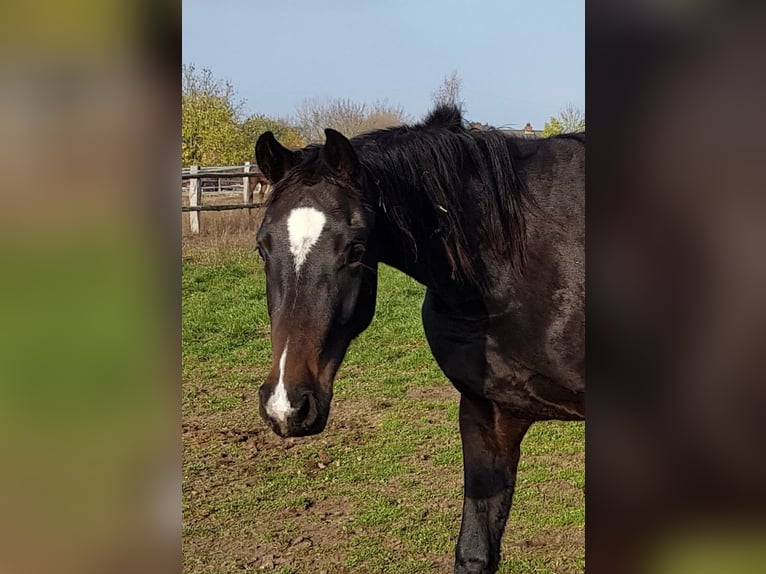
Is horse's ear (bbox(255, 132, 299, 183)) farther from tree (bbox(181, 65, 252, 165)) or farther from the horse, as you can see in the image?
tree (bbox(181, 65, 252, 165))

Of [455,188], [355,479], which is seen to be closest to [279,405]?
[455,188]

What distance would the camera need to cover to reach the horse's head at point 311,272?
5.11 feet

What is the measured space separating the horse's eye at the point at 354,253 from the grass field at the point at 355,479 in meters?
1.79

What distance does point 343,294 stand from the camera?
1722 mm

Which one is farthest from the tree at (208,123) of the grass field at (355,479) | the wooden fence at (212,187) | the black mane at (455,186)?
the black mane at (455,186)

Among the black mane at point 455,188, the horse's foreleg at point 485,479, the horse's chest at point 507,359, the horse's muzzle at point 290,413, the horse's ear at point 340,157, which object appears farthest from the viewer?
the horse's foreleg at point 485,479

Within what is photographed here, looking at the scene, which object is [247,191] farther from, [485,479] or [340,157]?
[340,157]

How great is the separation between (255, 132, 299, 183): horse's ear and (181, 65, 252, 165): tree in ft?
21.2

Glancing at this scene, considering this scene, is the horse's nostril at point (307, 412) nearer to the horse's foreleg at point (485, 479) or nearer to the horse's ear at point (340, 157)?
the horse's ear at point (340, 157)

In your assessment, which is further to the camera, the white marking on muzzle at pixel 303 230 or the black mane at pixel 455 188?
the black mane at pixel 455 188

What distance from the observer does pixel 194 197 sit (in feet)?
32.7

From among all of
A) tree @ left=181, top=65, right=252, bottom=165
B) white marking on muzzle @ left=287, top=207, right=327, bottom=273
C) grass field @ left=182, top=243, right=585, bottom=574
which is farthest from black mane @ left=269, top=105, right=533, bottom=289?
tree @ left=181, top=65, right=252, bottom=165

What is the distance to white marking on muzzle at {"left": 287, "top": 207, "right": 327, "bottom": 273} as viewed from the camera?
1.68 meters

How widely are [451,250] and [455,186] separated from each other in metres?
0.19
